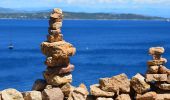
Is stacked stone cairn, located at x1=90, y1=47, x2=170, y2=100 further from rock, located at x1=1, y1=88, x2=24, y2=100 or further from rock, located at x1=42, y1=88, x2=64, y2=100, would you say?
rock, located at x1=1, y1=88, x2=24, y2=100

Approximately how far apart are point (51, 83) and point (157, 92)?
14.8 ft

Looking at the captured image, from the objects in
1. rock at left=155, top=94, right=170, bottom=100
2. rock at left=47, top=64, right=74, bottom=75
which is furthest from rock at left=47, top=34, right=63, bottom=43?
rock at left=155, top=94, right=170, bottom=100

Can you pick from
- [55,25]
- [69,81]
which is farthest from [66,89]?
[55,25]

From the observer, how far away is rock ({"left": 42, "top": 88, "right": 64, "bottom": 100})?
67.2 feet

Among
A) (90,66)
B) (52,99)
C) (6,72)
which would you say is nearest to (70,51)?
(52,99)

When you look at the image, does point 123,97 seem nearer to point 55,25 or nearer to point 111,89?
point 111,89

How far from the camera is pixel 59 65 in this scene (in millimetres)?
21469

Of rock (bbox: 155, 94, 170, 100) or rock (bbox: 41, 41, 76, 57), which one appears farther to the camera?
rock (bbox: 155, 94, 170, 100)

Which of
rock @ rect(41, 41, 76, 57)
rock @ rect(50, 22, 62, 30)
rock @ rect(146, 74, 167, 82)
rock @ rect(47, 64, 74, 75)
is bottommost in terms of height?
rock @ rect(146, 74, 167, 82)

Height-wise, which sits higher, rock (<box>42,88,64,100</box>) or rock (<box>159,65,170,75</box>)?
rock (<box>159,65,170,75</box>)

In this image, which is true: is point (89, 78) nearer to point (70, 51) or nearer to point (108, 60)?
point (108, 60)

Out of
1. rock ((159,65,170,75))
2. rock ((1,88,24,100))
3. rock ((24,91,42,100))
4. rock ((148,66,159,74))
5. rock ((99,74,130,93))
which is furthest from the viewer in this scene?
rock ((148,66,159,74))

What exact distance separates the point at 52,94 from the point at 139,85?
11.9 ft

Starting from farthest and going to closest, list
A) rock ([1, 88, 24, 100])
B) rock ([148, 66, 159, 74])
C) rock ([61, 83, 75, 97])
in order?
rock ([148, 66, 159, 74]) → rock ([61, 83, 75, 97]) → rock ([1, 88, 24, 100])
